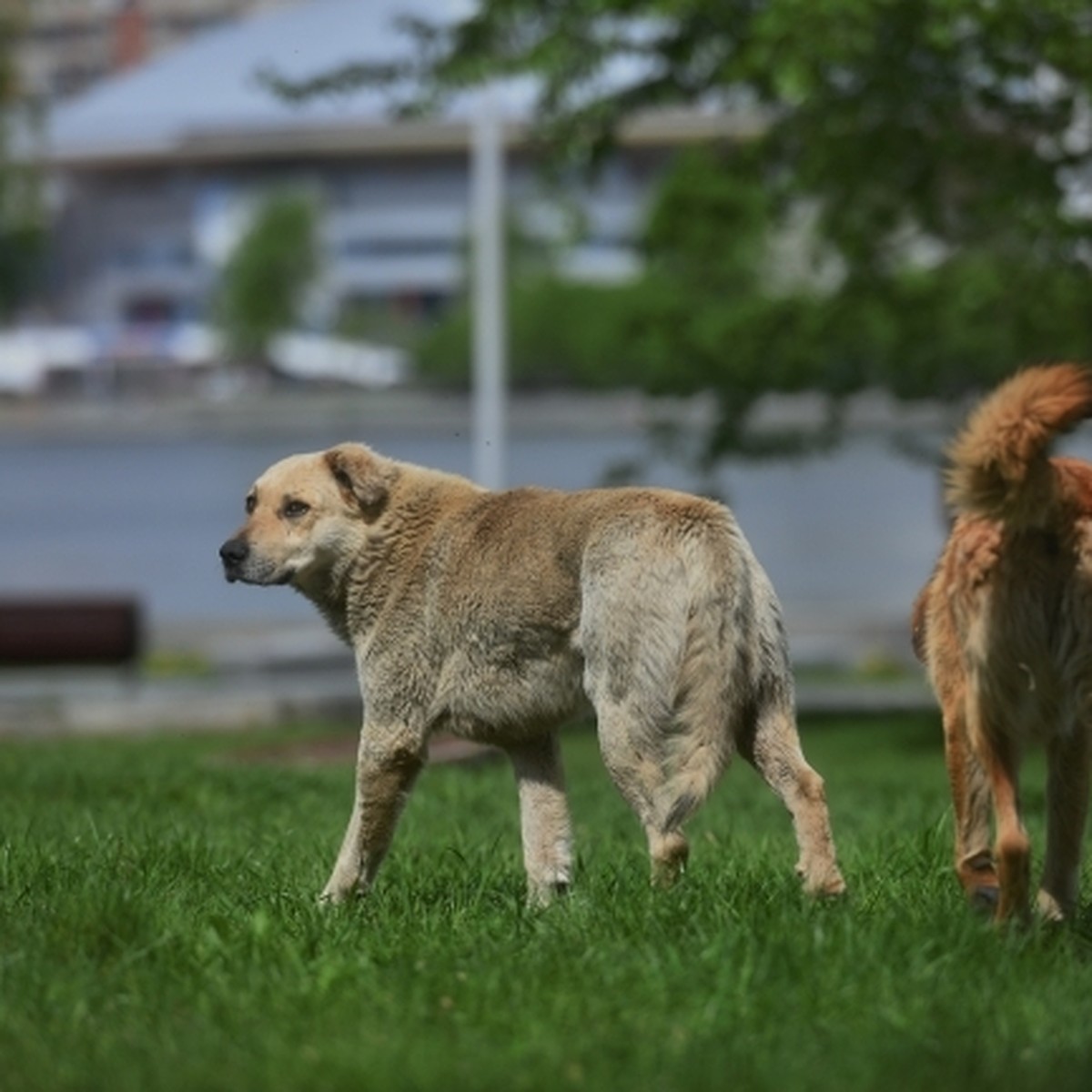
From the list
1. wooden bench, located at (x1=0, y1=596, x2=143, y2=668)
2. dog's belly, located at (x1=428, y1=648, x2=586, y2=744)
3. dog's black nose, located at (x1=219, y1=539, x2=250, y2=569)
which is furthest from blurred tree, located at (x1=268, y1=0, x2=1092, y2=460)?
dog's belly, located at (x1=428, y1=648, x2=586, y2=744)

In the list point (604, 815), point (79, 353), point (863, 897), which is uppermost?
point (863, 897)

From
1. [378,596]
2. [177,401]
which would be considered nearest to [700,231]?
[378,596]

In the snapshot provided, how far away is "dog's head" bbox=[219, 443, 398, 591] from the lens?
7.32 metres

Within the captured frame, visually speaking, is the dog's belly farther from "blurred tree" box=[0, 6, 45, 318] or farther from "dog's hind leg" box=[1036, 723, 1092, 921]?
"blurred tree" box=[0, 6, 45, 318]

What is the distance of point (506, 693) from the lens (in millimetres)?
6965

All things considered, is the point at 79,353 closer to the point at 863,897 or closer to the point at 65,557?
the point at 65,557

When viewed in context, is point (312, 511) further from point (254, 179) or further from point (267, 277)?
point (254, 179)

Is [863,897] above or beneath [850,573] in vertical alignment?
above

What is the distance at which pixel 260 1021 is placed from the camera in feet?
16.8

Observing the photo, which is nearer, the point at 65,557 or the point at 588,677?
the point at 588,677

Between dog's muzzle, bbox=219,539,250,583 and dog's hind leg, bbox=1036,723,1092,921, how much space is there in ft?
7.78

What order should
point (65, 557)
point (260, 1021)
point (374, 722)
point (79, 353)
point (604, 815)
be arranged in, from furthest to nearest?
point (79, 353) < point (65, 557) < point (604, 815) < point (374, 722) < point (260, 1021)

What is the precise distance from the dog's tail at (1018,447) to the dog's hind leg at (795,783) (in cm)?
109

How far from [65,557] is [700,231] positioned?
110 feet
